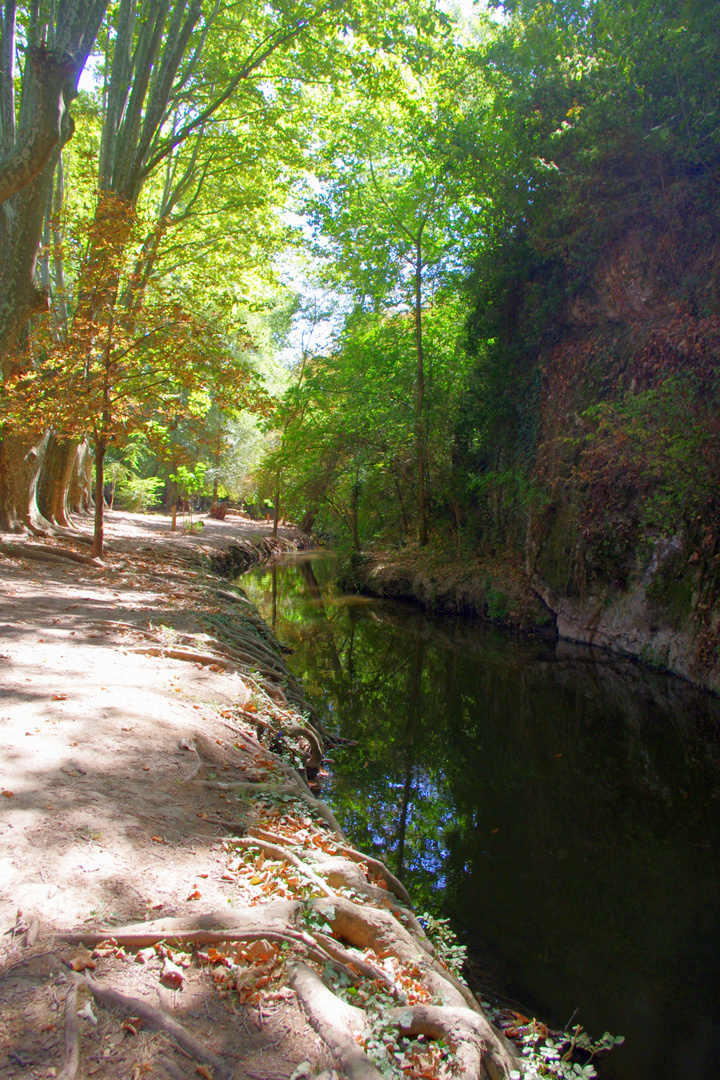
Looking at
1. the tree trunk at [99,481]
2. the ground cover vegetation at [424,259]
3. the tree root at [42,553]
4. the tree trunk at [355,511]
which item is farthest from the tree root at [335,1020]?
the tree trunk at [355,511]

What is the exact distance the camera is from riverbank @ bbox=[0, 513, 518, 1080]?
81.0 inches

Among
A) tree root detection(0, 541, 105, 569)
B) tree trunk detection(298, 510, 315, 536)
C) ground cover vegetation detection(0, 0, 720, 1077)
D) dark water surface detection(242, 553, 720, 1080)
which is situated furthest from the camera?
tree trunk detection(298, 510, 315, 536)

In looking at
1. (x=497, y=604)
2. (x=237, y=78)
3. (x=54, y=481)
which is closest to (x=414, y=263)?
(x=237, y=78)

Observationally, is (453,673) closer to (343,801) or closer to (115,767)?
(343,801)

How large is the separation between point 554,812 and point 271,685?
3263 mm

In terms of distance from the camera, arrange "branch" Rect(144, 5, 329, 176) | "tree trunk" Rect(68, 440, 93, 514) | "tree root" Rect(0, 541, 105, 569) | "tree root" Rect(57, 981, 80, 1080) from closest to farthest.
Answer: "tree root" Rect(57, 981, 80, 1080) → "tree root" Rect(0, 541, 105, 569) → "branch" Rect(144, 5, 329, 176) → "tree trunk" Rect(68, 440, 93, 514)

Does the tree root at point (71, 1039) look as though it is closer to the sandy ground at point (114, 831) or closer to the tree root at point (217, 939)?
the sandy ground at point (114, 831)

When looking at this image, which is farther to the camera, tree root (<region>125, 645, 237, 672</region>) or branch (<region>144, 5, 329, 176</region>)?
branch (<region>144, 5, 329, 176</region>)

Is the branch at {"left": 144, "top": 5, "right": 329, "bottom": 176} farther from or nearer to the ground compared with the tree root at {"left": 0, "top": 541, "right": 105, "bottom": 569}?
farther from the ground

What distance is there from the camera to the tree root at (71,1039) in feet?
5.97

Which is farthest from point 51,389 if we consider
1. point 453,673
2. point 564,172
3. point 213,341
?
point 564,172

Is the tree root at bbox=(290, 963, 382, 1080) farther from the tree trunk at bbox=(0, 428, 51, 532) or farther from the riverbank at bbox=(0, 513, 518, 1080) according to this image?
the tree trunk at bbox=(0, 428, 51, 532)

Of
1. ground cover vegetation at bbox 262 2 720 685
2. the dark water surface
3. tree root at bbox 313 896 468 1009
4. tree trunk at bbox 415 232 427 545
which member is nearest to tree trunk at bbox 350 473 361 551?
ground cover vegetation at bbox 262 2 720 685

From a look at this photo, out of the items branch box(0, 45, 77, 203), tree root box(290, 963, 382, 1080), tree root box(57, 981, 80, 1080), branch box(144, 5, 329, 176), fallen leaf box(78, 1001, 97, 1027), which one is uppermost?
branch box(144, 5, 329, 176)
